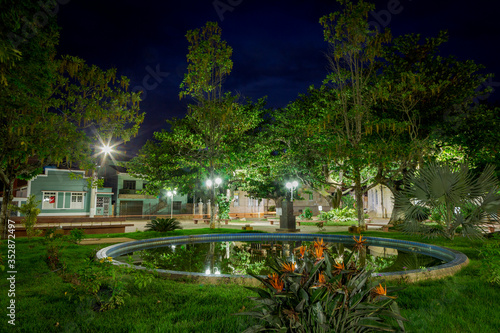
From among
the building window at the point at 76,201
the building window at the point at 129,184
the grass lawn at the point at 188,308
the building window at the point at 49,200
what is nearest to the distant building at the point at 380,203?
the building window at the point at 129,184

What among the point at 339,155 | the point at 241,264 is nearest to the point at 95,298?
the point at 241,264

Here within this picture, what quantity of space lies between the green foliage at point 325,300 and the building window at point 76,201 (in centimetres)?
3558

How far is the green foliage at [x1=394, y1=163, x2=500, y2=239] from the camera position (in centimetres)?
1220

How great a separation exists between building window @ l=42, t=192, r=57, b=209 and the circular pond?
22837mm

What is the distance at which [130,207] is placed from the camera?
43.5m

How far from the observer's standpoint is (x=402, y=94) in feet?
63.9

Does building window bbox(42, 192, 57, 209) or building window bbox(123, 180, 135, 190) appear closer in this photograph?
building window bbox(42, 192, 57, 209)

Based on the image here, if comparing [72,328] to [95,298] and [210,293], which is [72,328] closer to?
[95,298]

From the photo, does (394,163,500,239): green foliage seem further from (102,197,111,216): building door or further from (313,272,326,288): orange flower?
(102,197,111,216): building door

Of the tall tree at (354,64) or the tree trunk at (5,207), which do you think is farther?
the tall tree at (354,64)

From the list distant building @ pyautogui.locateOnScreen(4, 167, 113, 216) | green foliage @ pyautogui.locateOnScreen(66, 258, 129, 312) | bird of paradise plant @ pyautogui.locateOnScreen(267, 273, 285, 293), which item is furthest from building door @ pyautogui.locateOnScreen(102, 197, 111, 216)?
bird of paradise plant @ pyautogui.locateOnScreen(267, 273, 285, 293)

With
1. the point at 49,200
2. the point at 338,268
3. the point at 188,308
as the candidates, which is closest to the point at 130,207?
the point at 49,200

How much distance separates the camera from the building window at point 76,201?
32875 millimetres

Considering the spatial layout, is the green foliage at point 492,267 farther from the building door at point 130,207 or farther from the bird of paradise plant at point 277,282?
the building door at point 130,207
